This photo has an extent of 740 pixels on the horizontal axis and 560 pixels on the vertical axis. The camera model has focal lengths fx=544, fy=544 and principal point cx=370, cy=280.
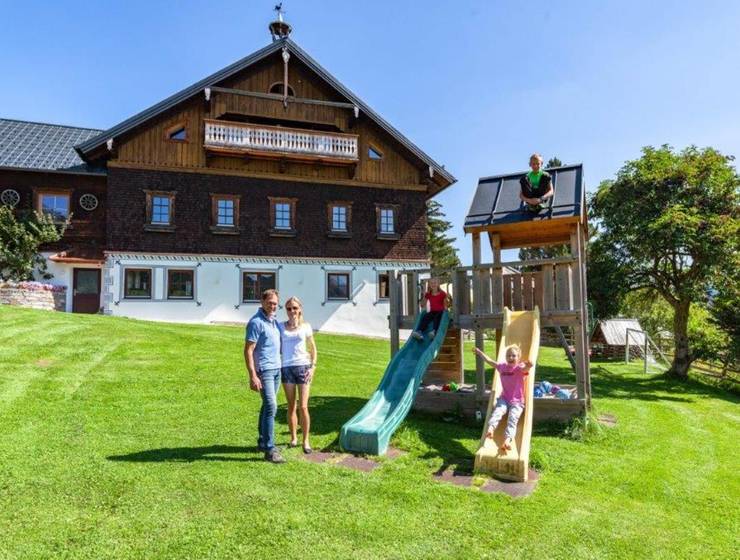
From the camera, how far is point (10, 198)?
2189 centimetres

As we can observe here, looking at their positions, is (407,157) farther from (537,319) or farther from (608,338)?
(537,319)

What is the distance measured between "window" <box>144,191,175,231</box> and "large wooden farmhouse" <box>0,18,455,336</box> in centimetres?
6

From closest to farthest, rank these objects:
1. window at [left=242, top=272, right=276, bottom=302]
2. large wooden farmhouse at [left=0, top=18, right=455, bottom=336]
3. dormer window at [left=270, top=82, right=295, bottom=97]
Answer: large wooden farmhouse at [left=0, top=18, right=455, bottom=336] < window at [left=242, top=272, right=276, bottom=302] < dormer window at [left=270, top=82, right=295, bottom=97]

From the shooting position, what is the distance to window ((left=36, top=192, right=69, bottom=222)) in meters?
22.3

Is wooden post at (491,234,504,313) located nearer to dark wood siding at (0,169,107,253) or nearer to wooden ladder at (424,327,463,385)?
wooden ladder at (424,327,463,385)

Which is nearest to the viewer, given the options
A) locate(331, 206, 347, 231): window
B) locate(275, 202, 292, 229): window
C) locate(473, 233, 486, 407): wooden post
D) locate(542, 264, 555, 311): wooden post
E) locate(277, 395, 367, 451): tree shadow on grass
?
locate(277, 395, 367, 451): tree shadow on grass

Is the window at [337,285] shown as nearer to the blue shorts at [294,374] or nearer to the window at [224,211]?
the window at [224,211]

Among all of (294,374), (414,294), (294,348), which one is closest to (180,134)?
(414,294)

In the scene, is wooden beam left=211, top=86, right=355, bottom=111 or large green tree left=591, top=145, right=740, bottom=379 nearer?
large green tree left=591, top=145, right=740, bottom=379

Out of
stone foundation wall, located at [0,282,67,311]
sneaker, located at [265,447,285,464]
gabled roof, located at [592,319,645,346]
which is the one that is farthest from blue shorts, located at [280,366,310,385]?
gabled roof, located at [592,319,645,346]

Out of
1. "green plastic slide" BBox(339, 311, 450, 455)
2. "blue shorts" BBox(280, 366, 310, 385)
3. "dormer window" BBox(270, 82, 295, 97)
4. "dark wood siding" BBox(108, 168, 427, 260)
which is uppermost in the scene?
"dormer window" BBox(270, 82, 295, 97)

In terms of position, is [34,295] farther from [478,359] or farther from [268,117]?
[478,359]

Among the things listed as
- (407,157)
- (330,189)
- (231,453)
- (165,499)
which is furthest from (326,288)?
(165,499)

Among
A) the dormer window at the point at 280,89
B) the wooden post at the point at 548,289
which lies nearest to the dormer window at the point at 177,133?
the dormer window at the point at 280,89
